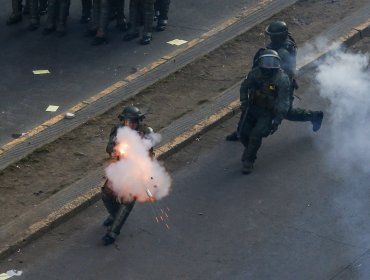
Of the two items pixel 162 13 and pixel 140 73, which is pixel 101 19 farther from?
pixel 140 73

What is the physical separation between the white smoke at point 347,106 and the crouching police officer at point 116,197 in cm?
324

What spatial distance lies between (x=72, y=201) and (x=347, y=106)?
4897 mm

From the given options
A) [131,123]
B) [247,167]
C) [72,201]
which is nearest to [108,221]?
[72,201]

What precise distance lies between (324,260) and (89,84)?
6.14m

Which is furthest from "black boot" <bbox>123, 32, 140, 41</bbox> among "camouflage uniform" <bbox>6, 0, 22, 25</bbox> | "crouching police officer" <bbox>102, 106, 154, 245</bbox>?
"crouching police officer" <bbox>102, 106, 154, 245</bbox>

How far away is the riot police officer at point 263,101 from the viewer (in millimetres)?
15523

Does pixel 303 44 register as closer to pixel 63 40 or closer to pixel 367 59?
pixel 367 59

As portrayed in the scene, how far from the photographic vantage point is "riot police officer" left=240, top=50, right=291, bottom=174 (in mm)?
15523

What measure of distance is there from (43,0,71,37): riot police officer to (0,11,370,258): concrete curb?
3821 millimetres

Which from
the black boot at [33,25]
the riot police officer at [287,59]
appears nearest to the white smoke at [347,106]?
the riot police officer at [287,59]

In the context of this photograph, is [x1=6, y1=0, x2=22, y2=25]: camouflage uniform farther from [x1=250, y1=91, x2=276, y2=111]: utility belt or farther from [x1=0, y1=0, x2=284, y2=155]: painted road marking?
[x1=250, y1=91, x2=276, y2=111]: utility belt

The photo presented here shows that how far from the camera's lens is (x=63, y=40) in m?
19.9

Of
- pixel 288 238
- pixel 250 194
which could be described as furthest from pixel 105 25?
pixel 288 238

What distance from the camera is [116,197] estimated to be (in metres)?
14.2
